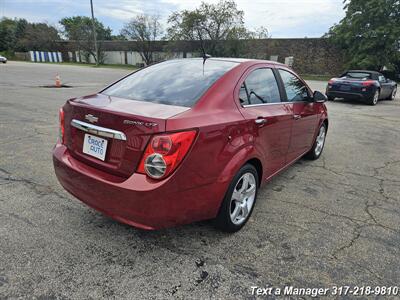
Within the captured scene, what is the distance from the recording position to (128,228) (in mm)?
2781

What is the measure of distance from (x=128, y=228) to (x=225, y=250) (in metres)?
0.95

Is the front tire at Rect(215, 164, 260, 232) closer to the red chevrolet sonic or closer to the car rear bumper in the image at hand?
the red chevrolet sonic

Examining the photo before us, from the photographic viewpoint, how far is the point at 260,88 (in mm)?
3113

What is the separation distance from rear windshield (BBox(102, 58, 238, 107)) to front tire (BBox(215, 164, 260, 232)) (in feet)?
2.66

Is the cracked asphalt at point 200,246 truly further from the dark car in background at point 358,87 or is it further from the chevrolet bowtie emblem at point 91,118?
the dark car in background at point 358,87

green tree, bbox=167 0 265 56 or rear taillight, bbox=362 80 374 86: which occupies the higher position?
green tree, bbox=167 0 265 56

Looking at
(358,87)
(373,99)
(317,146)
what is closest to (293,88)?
(317,146)

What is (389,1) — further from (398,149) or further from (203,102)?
(203,102)

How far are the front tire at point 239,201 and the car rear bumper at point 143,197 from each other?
0.13 m

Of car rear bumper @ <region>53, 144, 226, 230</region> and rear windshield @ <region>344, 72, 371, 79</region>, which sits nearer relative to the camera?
car rear bumper @ <region>53, 144, 226, 230</region>

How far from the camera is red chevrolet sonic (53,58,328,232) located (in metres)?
2.06

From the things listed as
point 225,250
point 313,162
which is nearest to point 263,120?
point 225,250

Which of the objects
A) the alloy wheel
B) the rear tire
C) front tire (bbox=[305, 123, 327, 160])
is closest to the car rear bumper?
the alloy wheel

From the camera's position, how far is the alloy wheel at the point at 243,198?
2.73 m
